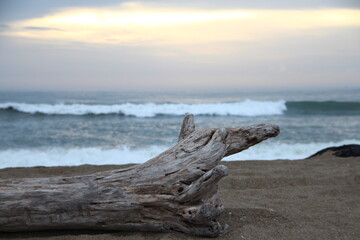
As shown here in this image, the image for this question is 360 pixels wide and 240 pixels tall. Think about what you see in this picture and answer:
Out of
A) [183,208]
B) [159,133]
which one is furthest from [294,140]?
[183,208]

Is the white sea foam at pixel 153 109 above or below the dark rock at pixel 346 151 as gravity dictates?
above

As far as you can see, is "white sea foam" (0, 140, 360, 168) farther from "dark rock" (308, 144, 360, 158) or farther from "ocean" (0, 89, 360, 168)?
"dark rock" (308, 144, 360, 158)

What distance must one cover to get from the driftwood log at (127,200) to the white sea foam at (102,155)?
221 inches

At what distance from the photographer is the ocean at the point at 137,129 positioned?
370 inches

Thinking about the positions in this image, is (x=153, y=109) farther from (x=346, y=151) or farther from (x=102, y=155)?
(x=346, y=151)

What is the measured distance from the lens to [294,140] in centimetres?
1216

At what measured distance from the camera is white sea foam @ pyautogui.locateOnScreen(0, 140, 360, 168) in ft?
28.6

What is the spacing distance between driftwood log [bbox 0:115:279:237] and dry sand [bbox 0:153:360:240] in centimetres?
13

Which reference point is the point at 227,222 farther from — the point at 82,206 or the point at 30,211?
the point at 30,211

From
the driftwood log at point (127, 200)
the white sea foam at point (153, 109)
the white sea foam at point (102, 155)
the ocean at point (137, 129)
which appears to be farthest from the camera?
the white sea foam at point (153, 109)

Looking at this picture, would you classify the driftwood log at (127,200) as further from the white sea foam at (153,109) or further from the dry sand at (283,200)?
the white sea foam at (153,109)

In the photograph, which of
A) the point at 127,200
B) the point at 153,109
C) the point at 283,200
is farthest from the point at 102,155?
the point at 153,109

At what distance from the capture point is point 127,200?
10.1 ft

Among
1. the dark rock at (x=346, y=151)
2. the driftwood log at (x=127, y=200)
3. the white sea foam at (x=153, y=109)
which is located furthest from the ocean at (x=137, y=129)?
the driftwood log at (x=127, y=200)
